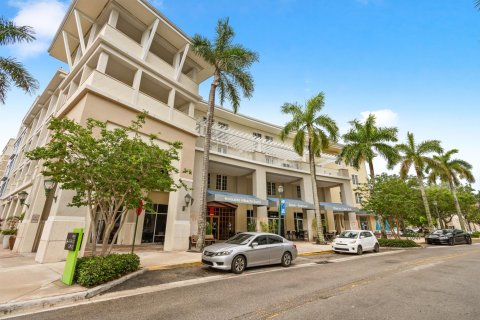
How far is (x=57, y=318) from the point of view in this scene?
470 centimetres

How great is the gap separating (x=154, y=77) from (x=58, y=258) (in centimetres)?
1210

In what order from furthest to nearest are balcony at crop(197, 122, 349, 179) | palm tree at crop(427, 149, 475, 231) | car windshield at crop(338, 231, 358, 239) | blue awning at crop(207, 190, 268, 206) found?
palm tree at crop(427, 149, 475, 231), balcony at crop(197, 122, 349, 179), blue awning at crop(207, 190, 268, 206), car windshield at crop(338, 231, 358, 239)

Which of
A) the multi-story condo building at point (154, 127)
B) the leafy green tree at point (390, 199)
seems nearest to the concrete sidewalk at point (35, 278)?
the multi-story condo building at point (154, 127)

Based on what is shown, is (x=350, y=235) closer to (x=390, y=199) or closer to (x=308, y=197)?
(x=390, y=199)

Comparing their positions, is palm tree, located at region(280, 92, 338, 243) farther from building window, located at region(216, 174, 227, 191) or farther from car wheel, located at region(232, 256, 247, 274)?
car wheel, located at region(232, 256, 247, 274)

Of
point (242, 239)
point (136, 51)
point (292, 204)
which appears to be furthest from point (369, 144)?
point (136, 51)

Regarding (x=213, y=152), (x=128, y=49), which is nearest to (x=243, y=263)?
(x=213, y=152)

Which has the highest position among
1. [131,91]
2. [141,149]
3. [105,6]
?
[105,6]

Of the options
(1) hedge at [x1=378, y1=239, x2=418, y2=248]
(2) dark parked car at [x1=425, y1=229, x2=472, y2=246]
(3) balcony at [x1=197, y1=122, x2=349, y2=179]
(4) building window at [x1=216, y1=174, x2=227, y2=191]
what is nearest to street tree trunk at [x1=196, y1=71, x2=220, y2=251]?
(3) balcony at [x1=197, y1=122, x2=349, y2=179]

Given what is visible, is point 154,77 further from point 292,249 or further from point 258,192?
point 292,249

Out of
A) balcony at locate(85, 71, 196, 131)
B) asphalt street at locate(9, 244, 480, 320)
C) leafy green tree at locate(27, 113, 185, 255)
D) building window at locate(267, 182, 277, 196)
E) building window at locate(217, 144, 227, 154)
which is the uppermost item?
balcony at locate(85, 71, 196, 131)

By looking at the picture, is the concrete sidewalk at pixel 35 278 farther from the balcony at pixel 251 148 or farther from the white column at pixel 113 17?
the white column at pixel 113 17

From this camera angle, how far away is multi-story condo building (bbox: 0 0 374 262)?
1297 centimetres

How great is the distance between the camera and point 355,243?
1488 centimetres
